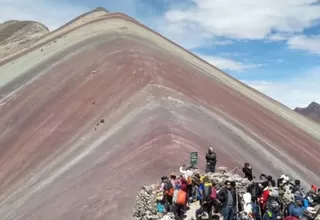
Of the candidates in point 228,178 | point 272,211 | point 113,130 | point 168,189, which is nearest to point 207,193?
point 168,189

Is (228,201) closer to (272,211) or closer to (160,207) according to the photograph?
(272,211)

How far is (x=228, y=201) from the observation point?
53.7ft

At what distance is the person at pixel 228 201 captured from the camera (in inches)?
645

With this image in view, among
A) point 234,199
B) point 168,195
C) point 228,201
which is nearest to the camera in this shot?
point 228,201

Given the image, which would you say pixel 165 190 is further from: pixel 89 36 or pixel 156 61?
pixel 89 36

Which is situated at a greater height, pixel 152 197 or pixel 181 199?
pixel 181 199

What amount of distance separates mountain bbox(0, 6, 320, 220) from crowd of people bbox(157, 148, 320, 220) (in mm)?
5397

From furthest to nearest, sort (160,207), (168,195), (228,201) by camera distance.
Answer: (160,207) < (168,195) < (228,201)

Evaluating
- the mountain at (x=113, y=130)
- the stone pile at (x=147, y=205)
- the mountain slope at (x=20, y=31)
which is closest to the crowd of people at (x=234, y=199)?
the stone pile at (x=147, y=205)

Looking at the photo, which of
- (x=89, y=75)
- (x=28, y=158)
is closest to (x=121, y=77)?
(x=89, y=75)

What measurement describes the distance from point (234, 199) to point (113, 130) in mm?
19600

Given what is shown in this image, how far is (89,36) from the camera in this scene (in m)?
65.1

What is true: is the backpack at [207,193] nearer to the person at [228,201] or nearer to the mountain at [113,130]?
the person at [228,201]

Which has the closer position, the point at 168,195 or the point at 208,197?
the point at 208,197
